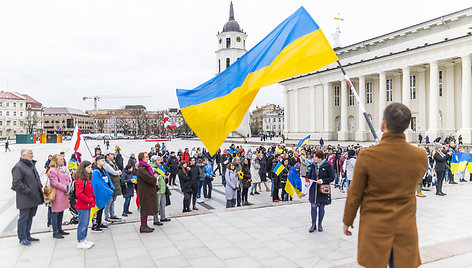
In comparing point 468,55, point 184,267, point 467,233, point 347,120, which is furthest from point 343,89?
point 184,267

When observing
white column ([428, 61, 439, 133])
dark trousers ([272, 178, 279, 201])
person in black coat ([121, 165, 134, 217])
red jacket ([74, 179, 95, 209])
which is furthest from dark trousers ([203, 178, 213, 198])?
white column ([428, 61, 439, 133])

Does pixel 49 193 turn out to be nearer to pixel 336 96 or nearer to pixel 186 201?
pixel 186 201

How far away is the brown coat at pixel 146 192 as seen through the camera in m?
7.67

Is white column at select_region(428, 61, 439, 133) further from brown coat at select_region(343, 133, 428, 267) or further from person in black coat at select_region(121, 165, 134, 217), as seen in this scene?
brown coat at select_region(343, 133, 428, 267)

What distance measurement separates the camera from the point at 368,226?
311 centimetres

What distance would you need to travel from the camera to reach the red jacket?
21.5 ft

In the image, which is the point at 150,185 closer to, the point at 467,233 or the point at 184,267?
the point at 184,267

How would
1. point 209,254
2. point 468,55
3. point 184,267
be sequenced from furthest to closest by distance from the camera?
point 468,55, point 209,254, point 184,267

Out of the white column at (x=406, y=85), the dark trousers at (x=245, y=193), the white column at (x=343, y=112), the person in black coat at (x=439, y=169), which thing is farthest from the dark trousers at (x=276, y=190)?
the white column at (x=343, y=112)

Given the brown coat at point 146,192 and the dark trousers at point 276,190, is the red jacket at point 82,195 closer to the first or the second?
the brown coat at point 146,192

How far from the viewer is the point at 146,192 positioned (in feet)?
25.4

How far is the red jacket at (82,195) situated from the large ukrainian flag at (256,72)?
8.35 ft

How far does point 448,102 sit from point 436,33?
9.86 meters

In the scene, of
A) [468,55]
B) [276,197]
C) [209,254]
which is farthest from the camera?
[468,55]
